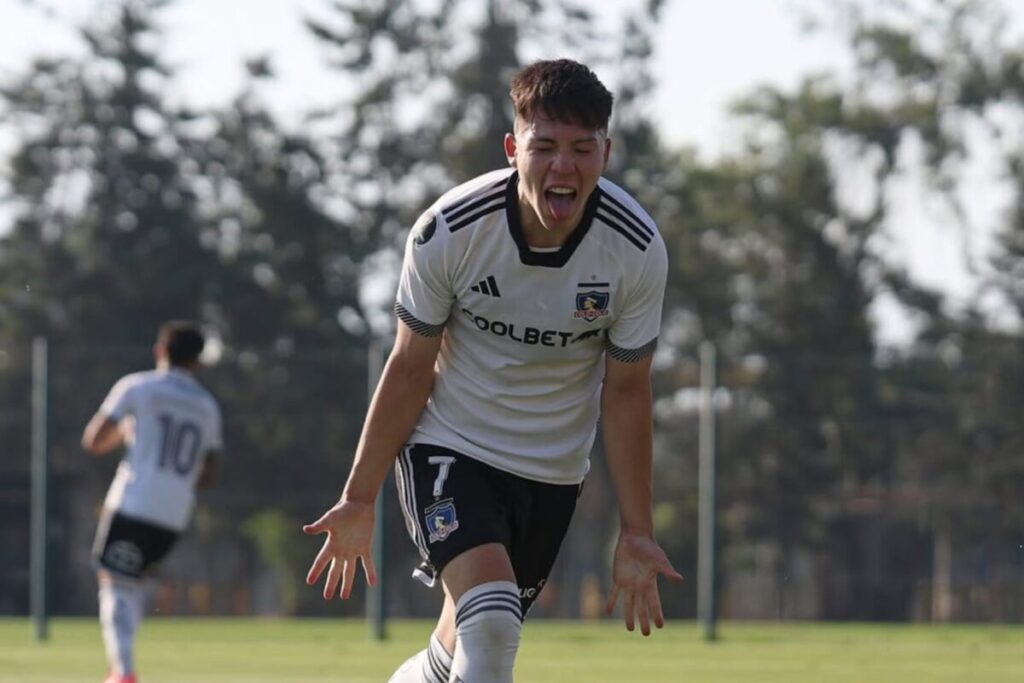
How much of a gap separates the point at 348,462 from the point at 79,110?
97.9ft

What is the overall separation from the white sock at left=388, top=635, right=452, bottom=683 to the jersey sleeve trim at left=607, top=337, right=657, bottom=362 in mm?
949

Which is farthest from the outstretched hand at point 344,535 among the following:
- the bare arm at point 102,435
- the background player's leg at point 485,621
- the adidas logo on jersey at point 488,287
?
the bare arm at point 102,435

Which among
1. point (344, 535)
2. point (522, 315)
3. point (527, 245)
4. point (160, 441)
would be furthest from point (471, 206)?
point (160, 441)

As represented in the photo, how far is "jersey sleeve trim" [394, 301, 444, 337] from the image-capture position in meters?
5.87

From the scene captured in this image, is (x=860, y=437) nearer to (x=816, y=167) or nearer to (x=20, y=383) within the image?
(x=20, y=383)

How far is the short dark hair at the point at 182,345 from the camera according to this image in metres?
11.2

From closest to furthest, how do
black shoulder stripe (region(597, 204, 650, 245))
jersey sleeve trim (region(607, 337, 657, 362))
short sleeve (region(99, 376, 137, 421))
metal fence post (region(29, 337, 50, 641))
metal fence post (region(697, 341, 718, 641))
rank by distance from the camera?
black shoulder stripe (region(597, 204, 650, 245)) < jersey sleeve trim (region(607, 337, 657, 362)) < short sleeve (region(99, 376, 137, 421)) < metal fence post (region(697, 341, 718, 641)) < metal fence post (region(29, 337, 50, 641))

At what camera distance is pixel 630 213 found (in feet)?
19.3

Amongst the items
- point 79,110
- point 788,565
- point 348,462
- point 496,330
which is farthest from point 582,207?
point 79,110

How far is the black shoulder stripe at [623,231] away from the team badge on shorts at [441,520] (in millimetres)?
866

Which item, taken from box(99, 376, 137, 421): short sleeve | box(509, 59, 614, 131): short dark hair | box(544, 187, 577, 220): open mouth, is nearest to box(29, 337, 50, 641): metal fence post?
box(99, 376, 137, 421): short sleeve

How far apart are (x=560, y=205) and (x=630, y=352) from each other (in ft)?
2.04

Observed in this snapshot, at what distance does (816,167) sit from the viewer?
4850 centimetres

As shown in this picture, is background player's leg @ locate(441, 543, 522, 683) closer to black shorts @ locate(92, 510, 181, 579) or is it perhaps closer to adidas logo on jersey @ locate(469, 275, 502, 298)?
adidas logo on jersey @ locate(469, 275, 502, 298)
